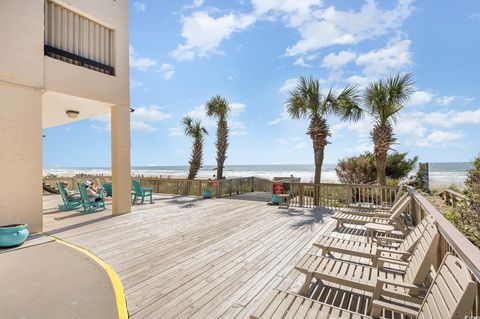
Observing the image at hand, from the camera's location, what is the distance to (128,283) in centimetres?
313

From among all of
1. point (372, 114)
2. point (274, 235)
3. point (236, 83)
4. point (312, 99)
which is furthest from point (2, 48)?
point (236, 83)

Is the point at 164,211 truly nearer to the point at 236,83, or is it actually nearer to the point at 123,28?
the point at 123,28

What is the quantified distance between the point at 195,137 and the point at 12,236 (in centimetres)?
1330

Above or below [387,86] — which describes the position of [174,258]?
below

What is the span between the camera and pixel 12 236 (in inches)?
181

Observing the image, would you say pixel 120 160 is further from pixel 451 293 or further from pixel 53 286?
pixel 451 293

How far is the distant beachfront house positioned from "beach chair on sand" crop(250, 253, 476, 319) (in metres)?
6.37

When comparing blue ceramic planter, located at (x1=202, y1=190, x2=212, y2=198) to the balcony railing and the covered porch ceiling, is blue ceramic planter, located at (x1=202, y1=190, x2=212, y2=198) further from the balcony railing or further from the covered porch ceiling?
the balcony railing


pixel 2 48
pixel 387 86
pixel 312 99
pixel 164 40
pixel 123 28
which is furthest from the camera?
pixel 312 99

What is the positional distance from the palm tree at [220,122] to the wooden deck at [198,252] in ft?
27.5

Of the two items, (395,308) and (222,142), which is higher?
(222,142)

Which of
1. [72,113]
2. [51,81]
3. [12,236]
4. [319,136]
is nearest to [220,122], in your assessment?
[319,136]

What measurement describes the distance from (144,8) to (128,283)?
8503 millimetres

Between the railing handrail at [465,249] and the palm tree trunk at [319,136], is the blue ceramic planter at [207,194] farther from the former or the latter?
the railing handrail at [465,249]
